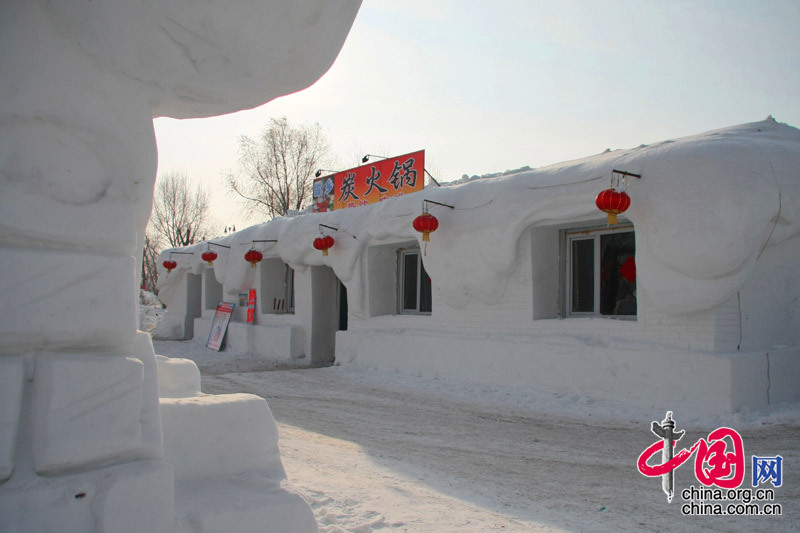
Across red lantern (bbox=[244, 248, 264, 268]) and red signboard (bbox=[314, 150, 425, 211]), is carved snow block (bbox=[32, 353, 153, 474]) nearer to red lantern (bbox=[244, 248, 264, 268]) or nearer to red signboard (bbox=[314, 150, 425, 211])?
red signboard (bbox=[314, 150, 425, 211])

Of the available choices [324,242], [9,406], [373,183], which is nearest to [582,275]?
[324,242]

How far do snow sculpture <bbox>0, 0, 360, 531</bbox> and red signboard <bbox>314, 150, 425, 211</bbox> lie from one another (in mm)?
9345

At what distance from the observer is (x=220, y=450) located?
239 cm

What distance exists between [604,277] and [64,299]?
716 centimetres

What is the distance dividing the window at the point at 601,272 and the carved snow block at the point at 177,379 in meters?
6.02

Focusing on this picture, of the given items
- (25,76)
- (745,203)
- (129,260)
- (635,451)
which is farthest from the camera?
(745,203)

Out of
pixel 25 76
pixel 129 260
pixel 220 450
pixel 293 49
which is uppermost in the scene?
pixel 293 49

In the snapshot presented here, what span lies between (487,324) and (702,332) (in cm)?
301

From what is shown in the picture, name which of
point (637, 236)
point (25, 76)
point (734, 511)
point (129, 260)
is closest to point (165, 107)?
point (25, 76)

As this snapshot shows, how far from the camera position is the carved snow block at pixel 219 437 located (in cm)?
227

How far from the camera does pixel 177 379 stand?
9.73 ft

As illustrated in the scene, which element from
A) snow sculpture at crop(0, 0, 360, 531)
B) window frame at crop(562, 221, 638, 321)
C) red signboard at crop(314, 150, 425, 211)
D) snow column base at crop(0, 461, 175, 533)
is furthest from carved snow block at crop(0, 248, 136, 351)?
red signboard at crop(314, 150, 425, 211)

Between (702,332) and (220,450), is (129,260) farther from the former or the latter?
(702,332)

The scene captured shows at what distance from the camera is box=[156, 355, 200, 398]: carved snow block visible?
9.56 ft
